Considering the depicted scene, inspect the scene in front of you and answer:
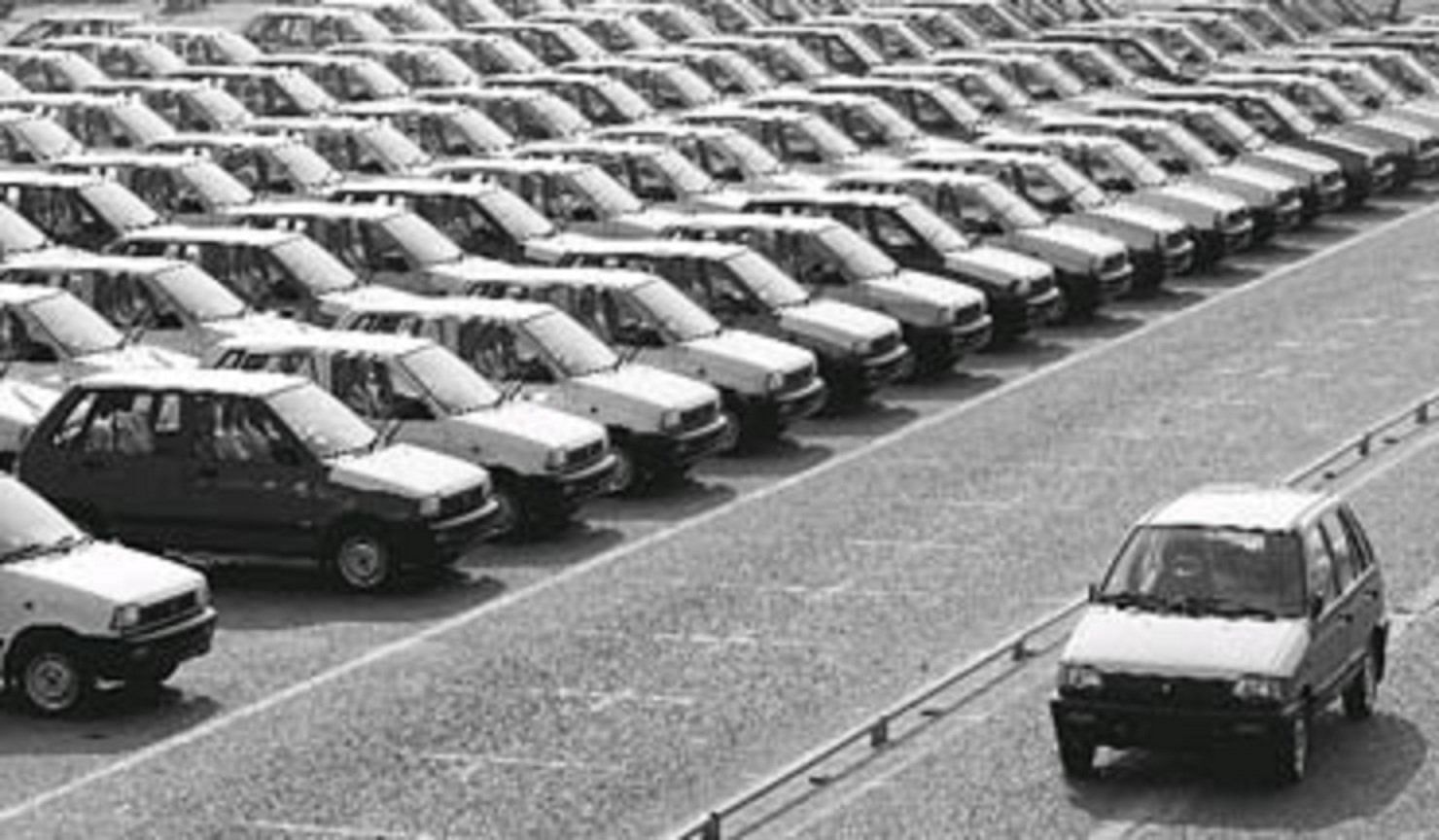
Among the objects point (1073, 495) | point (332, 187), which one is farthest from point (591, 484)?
point (332, 187)

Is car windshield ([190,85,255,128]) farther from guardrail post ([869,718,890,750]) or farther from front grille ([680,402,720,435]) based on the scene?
guardrail post ([869,718,890,750])

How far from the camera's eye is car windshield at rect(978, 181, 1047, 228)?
133 ft

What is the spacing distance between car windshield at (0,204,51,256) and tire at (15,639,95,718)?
43.0ft

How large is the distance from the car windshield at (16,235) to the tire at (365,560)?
32.6ft

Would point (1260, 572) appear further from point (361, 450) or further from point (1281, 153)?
point (1281, 153)

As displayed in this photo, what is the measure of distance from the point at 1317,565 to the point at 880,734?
2877 millimetres

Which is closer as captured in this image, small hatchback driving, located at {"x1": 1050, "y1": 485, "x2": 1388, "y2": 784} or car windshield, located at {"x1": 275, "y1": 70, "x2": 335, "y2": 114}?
small hatchback driving, located at {"x1": 1050, "y1": 485, "x2": 1388, "y2": 784}

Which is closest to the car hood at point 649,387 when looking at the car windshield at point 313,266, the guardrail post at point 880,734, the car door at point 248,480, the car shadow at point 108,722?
the car windshield at point 313,266

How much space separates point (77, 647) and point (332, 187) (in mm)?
17772

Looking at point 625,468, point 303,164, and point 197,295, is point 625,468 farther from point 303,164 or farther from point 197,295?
point 303,164

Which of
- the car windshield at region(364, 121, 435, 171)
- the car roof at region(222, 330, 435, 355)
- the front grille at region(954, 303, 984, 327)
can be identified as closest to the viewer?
the car roof at region(222, 330, 435, 355)

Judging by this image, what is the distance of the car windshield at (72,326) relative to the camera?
30.5 metres

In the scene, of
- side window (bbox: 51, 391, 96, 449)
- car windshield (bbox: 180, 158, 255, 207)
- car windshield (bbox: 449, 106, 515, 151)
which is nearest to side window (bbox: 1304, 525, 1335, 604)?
side window (bbox: 51, 391, 96, 449)

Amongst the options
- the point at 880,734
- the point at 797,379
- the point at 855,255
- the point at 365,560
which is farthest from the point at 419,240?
the point at 880,734
